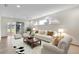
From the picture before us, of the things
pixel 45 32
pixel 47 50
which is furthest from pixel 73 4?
pixel 47 50

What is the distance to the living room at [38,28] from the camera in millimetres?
1735

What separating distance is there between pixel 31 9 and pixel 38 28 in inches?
13.9

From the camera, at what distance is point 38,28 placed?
1806 millimetres

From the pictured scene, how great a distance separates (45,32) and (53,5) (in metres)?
0.50

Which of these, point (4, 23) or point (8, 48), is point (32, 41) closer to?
point (8, 48)

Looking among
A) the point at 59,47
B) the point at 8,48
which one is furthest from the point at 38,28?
the point at 8,48

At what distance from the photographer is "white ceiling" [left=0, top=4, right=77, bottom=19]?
1759mm

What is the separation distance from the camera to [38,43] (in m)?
1.79

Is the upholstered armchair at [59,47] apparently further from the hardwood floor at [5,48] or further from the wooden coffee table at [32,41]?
the hardwood floor at [5,48]
